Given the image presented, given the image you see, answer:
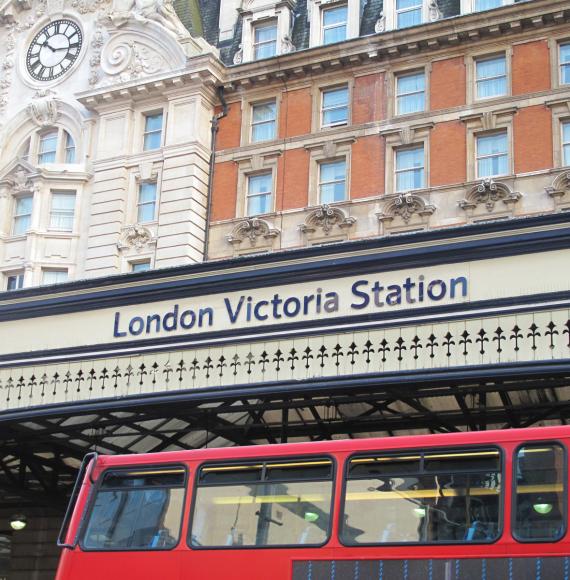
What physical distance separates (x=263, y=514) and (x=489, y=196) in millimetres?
18615

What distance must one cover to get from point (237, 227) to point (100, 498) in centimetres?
1958

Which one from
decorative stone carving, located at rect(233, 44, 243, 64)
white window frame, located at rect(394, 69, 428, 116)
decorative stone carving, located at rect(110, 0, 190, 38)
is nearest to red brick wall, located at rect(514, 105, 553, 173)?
white window frame, located at rect(394, 69, 428, 116)

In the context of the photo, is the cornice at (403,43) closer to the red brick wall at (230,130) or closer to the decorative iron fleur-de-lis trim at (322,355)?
the red brick wall at (230,130)

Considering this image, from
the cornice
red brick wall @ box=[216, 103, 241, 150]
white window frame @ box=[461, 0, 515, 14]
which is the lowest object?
red brick wall @ box=[216, 103, 241, 150]

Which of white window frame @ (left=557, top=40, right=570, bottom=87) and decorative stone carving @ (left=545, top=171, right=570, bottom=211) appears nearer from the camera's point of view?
decorative stone carving @ (left=545, top=171, right=570, bottom=211)

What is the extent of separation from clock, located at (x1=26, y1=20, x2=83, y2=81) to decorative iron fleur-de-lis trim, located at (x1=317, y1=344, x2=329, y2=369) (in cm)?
2460

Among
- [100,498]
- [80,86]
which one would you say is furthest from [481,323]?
[80,86]

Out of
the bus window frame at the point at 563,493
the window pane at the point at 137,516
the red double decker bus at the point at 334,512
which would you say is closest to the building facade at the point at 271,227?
the bus window frame at the point at 563,493

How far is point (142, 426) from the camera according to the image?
67.6 feet

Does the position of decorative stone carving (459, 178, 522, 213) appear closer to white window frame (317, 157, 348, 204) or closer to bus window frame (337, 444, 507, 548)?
white window frame (317, 157, 348, 204)

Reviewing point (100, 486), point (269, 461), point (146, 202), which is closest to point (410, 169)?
point (146, 202)

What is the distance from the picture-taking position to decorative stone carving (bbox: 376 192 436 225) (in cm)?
3122

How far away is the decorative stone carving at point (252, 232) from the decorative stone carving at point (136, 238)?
2686 mm

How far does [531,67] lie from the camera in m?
31.5
